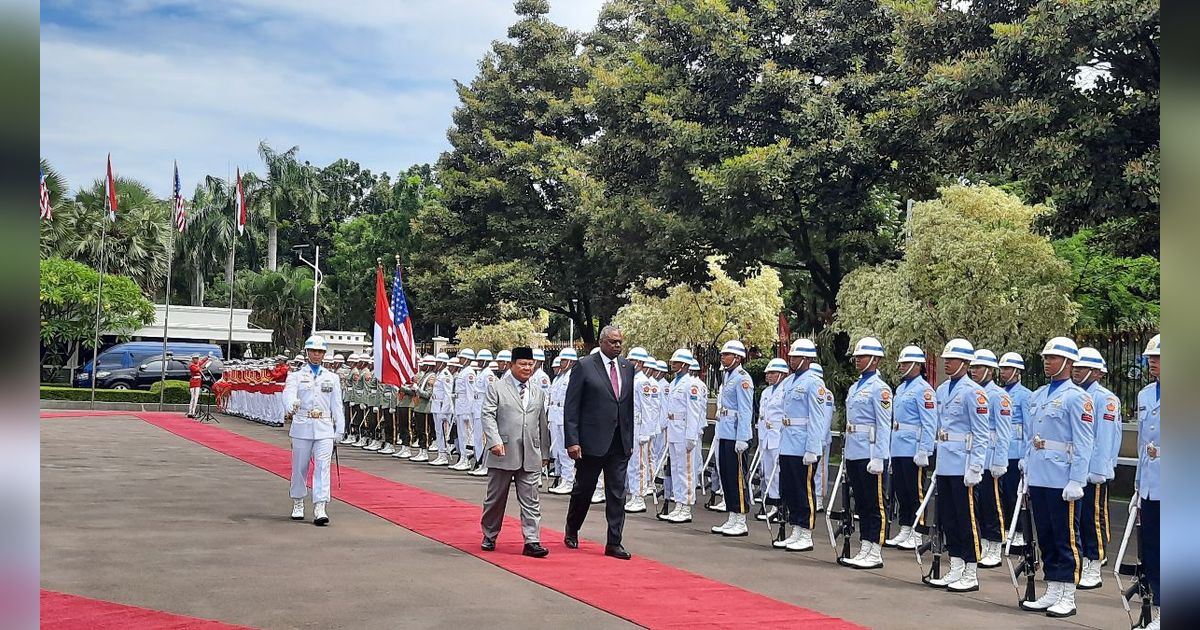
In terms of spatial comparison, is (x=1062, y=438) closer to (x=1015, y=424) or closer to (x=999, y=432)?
(x=999, y=432)

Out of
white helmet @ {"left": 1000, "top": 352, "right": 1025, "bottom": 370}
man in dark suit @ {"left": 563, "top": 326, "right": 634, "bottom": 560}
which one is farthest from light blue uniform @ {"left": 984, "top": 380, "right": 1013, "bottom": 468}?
man in dark suit @ {"left": 563, "top": 326, "right": 634, "bottom": 560}

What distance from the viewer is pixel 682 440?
1566 centimetres

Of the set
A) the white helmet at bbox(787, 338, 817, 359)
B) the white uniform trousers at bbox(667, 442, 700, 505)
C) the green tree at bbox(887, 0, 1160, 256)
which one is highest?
the green tree at bbox(887, 0, 1160, 256)

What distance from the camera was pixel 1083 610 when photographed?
978 centimetres

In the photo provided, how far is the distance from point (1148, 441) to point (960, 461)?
7.09ft

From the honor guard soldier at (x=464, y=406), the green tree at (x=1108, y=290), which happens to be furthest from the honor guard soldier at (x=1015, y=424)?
the green tree at (x=1108, y=290)

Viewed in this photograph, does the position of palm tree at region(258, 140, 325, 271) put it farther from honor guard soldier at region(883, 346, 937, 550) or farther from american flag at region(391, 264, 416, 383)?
honor guard soldier at region(883, 346, 937, 550)

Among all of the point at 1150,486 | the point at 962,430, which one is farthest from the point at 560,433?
the point at 1150,486

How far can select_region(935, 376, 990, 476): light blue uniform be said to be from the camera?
35.5 feet

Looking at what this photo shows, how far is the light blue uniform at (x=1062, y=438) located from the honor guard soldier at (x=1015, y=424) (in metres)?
2.51

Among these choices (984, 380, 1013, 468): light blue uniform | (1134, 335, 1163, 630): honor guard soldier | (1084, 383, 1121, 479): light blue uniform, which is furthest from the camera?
(984, 380, 1013, 468): light blue uniform

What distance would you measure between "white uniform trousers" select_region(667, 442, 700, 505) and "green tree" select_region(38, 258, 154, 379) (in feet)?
123

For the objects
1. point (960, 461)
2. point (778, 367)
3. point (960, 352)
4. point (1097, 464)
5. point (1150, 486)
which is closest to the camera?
point (1150, 486)

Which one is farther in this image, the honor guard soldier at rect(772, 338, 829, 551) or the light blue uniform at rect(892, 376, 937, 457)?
the honor guard soldier at rect(772, 338, 829, 551)
